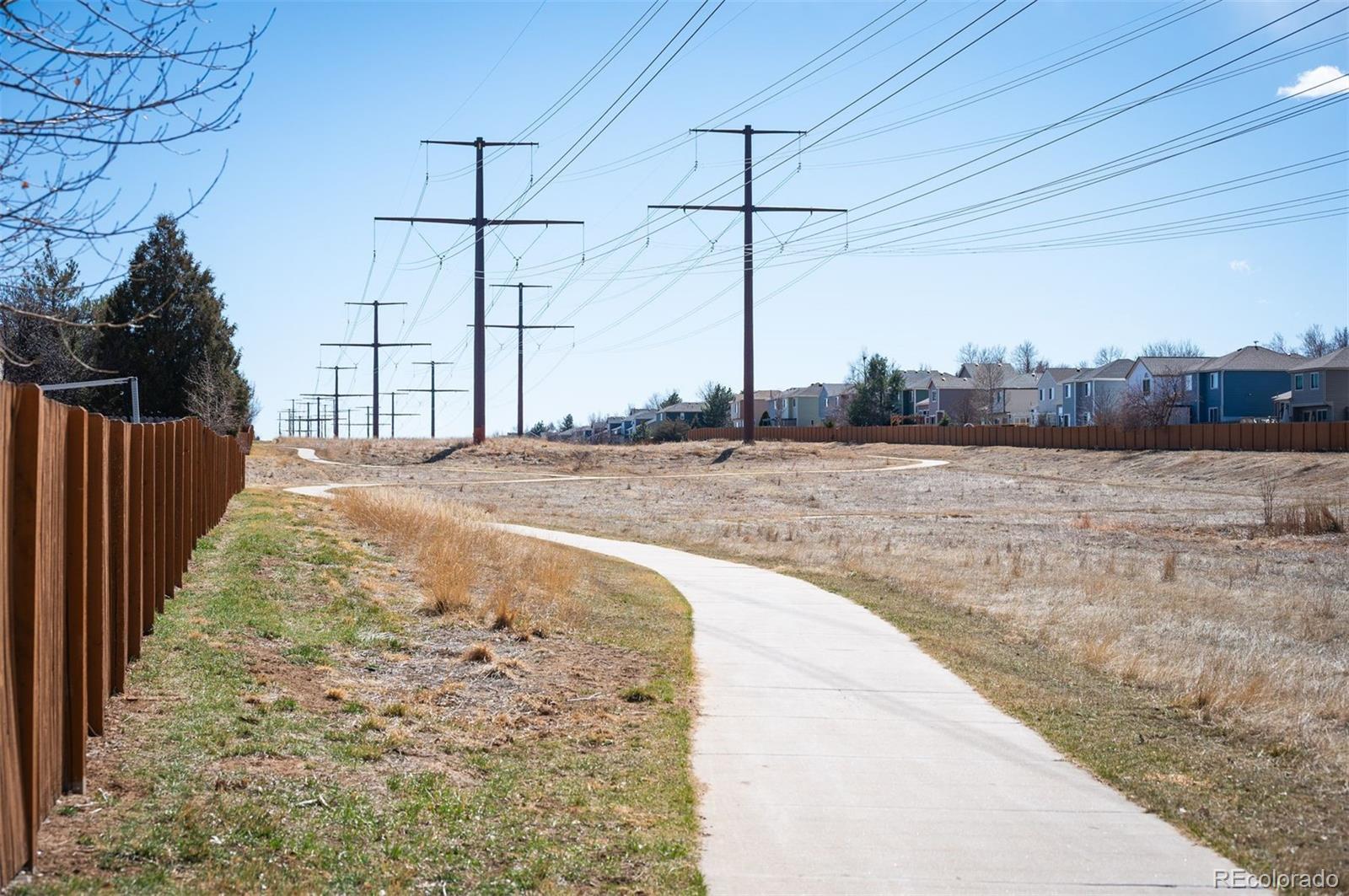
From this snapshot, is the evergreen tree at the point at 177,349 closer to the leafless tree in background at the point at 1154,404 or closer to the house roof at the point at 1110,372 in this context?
the leafless tree in background at the point at 1154,404

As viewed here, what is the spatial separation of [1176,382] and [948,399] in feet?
124

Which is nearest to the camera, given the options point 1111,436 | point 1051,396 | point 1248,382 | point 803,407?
point 1111,436

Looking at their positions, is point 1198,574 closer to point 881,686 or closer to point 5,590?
point 881,686

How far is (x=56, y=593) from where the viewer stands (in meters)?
5.87

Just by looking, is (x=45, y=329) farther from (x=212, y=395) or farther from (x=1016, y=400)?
(x=1016, y=400)

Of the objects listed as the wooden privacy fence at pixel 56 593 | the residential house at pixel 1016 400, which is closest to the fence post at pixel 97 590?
the wooden privacy fence at pixel 56 593

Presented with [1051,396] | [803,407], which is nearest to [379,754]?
[1051,396]

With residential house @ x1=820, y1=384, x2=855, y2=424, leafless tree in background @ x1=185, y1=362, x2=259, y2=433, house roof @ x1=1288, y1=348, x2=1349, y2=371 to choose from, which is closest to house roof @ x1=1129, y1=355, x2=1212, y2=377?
house roof @ x1=1288, y1=348, x2=1349, y2=371

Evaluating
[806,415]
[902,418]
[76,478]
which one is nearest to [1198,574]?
[76,478]

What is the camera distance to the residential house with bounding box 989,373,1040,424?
128 metres

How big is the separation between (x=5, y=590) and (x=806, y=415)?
507ft

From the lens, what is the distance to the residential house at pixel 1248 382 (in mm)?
89438

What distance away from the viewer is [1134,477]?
210 feet

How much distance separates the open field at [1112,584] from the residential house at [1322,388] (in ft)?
66.2
